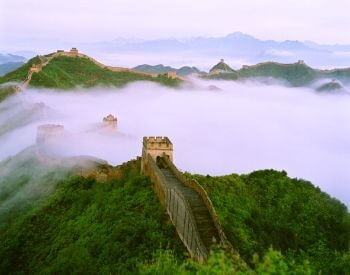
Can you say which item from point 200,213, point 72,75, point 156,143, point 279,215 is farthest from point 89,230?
point 72,75

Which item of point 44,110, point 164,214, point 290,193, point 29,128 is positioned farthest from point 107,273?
point 44,110

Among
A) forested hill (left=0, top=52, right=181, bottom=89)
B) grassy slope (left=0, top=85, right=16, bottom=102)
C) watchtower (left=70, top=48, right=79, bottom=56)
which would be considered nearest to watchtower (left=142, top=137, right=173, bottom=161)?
grassy slope (left=0, top=85, right=16, bottom=102)

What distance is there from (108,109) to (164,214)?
4962 inches

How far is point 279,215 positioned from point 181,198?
1559cm

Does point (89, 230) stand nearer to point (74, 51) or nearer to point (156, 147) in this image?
point (156, 147)

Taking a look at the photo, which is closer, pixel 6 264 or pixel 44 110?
pixel 6 264

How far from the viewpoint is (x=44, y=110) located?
121 metres

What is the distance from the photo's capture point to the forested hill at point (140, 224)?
115ft

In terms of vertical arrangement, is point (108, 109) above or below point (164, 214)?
below

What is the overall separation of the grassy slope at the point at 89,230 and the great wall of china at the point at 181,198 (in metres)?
0.75

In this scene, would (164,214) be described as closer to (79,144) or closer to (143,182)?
(143,182)

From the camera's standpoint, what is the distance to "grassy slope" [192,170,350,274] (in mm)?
40375

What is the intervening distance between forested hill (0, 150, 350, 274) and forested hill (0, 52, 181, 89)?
72.2 metres

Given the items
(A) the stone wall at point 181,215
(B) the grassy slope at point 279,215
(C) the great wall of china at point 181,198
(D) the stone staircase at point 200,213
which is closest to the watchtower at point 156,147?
(C) the great wall of china at point 181,198
